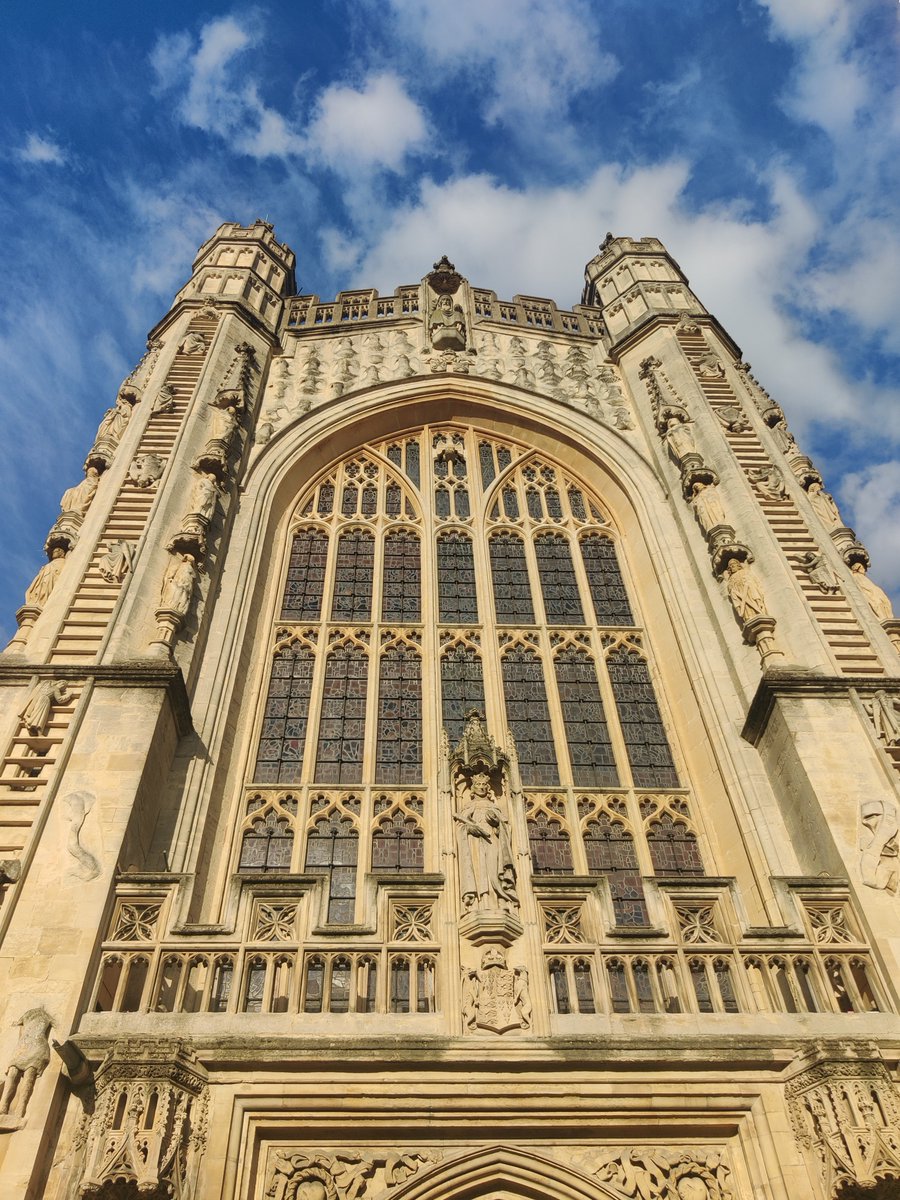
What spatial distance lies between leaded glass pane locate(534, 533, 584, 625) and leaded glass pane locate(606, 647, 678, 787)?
0.97 m

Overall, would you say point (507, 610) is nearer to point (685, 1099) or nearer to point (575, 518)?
point (575, 518)

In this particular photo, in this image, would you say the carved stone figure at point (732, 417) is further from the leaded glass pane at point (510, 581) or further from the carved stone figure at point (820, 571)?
the leaded glass pane at point (510, 581)

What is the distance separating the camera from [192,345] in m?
17.2

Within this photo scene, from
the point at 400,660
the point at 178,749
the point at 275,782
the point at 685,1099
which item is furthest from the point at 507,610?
the point at 685,1099

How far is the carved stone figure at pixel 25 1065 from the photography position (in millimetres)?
6828

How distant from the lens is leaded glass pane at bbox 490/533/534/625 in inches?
555

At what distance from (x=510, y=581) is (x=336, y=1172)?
884cm

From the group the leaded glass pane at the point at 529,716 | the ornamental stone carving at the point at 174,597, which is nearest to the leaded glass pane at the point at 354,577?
the leaded glass pane at the point at 529,716

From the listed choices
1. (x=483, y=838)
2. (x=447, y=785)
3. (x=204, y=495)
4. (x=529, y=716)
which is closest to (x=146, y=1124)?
(x=483, y=838)

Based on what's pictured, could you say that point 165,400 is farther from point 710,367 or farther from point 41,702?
point 710,367

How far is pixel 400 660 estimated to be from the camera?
43.5 ft

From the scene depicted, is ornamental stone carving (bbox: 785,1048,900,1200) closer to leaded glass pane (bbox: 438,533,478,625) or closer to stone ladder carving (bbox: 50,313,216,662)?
leaded glass pane (bbox: 438,533,478,625)

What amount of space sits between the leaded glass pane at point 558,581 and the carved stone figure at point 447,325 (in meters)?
5.18

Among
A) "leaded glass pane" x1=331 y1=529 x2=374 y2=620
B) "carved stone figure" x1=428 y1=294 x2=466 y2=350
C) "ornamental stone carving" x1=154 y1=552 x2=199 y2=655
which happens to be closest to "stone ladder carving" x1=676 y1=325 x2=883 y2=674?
"carved stone figure" x1=428 y1=294 x2=466 y2=350
